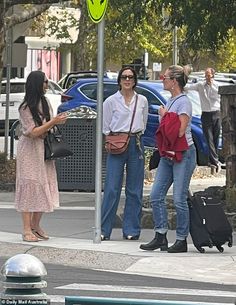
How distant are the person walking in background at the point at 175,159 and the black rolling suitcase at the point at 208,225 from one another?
10cm

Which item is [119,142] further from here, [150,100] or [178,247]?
[150,100]

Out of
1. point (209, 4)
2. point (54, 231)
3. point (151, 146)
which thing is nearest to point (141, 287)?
point (54, 231)

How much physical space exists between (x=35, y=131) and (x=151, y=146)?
885 centimetres

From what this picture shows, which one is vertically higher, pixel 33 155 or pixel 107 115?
pixel 107 115

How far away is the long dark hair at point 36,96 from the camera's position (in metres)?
10.6

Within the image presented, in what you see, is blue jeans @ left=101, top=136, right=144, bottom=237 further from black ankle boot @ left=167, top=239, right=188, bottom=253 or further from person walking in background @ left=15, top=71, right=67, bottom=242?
black ankle boot @ left=167, top=239, right=188, bottom=253

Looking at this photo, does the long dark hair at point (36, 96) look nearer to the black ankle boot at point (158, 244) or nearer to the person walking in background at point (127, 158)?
the person walking in background at point (127, 158)

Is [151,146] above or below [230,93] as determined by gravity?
below

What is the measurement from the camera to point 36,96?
10.6m

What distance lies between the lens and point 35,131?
1058 cm

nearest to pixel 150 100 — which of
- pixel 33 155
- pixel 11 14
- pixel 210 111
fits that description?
pixel 210 111

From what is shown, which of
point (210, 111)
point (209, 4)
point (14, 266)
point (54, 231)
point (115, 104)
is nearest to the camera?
point (14, 266)

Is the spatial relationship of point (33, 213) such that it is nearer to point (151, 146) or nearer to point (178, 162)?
point (178, 162)

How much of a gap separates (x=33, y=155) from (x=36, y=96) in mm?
628
